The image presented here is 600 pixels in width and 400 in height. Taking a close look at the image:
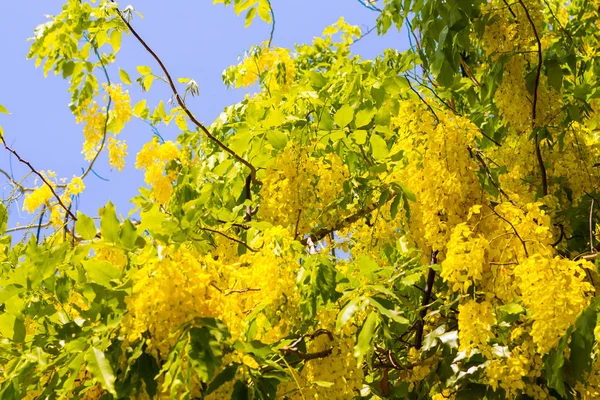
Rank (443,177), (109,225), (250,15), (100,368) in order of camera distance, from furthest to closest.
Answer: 1. (250,15)
2. (443,177)
3. (109,225)
4. (100,368)

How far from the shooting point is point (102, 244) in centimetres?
199

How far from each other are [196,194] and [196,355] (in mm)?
1642

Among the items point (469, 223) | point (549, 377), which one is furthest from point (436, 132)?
point (549, 377)

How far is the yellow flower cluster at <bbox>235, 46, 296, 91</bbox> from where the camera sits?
4.13 metres

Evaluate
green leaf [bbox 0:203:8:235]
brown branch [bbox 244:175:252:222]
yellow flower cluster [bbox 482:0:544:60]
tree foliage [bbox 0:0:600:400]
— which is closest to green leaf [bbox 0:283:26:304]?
tree foliage [bbox 0:0:600:400]

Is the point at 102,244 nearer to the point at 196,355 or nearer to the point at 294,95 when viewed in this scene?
the point at 196,355

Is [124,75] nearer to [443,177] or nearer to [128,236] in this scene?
[128,236]

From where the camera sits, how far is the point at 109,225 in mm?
1991

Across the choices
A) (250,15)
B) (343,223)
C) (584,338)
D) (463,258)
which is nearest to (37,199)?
(250,15)

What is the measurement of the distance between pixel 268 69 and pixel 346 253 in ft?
5.90

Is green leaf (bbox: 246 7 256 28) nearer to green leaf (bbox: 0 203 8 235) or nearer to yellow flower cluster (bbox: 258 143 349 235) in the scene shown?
yellow flower cluster (bbox: 258 143 349 235)

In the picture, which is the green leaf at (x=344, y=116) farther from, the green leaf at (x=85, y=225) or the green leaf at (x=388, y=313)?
the green leaf at (x=85, y=225)

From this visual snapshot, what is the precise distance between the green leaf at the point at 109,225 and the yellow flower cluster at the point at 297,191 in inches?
28.5

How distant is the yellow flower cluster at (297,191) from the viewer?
2594 millimetres
